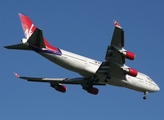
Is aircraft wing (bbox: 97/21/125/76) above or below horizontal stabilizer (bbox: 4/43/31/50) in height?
above

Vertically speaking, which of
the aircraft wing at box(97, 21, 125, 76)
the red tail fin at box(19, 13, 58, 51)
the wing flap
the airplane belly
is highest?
the red tail fin at box(19, 13, 58, 51)

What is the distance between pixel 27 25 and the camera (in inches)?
1730

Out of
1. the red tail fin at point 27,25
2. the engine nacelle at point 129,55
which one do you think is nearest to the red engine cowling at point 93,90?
the engine nacelle at point 129,55

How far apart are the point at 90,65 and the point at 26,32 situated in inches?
326

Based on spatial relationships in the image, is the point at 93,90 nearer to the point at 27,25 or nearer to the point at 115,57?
the point at 115,57

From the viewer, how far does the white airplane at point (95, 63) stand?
1571 inches

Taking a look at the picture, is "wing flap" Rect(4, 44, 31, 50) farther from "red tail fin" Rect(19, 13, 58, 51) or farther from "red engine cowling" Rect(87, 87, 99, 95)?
"red engine cowling" Rect(87, 87, 99, 95)

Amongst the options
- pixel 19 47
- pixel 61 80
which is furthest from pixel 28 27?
pixel 61 80

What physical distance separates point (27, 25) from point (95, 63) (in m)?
9.09

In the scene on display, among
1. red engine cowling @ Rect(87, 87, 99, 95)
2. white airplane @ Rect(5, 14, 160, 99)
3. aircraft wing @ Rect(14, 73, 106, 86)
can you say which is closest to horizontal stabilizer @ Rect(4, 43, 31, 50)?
white airplane @ Rect(5, 14, 160, 99)

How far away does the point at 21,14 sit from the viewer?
44250 millimetres

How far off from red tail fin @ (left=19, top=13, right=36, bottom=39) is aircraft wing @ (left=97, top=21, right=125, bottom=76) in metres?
8.96

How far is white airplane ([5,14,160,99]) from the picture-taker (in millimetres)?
39906

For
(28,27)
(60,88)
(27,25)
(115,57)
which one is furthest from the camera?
(60,88)
